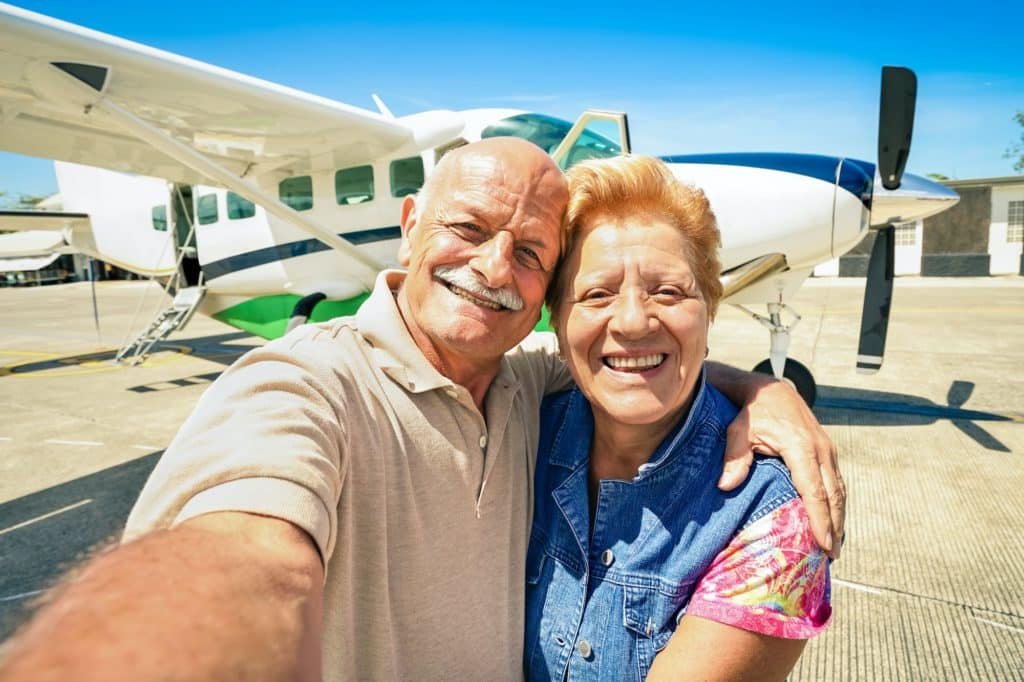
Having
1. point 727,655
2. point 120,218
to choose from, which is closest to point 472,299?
point 727,655

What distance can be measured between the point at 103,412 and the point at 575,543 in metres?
7.55

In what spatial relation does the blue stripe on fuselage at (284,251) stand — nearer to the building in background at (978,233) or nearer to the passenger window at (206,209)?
the passenger window at (206,209)

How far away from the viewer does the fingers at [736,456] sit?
1.21m

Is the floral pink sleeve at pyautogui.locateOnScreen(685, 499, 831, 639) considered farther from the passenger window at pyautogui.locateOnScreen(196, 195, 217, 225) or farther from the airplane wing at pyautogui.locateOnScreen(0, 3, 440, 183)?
the passenger window at pyautogui.locateOnScreen(196, 195, 217, 225)

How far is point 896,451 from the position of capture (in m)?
4.81

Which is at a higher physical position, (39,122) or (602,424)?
(39,122)

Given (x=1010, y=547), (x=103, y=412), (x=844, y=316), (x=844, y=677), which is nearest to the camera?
(x=844, y=677)

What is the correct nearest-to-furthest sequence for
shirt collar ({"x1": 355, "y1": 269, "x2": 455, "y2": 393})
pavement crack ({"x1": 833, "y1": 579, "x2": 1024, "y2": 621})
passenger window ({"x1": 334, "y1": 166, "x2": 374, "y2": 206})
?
shirt collar ({"x1": 355, "y1": 269, "x2": 455, "y2": 393}), pavement crack ({"x1": 833, "y1": 579, "x2": 1024, "y2": 621}), passenger window ({"x1": 334, "y1": 166, "x2": 374, "y2": 206})

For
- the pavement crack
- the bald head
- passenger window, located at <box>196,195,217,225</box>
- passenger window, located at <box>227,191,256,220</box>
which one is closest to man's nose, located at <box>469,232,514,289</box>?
the bald head

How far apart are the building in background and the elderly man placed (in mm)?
26475

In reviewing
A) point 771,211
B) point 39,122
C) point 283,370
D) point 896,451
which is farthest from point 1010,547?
point 39,122

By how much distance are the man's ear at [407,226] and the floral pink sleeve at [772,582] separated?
109cm

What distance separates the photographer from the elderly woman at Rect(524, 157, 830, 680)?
3.52ft

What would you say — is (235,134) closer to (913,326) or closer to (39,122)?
(39,122)
